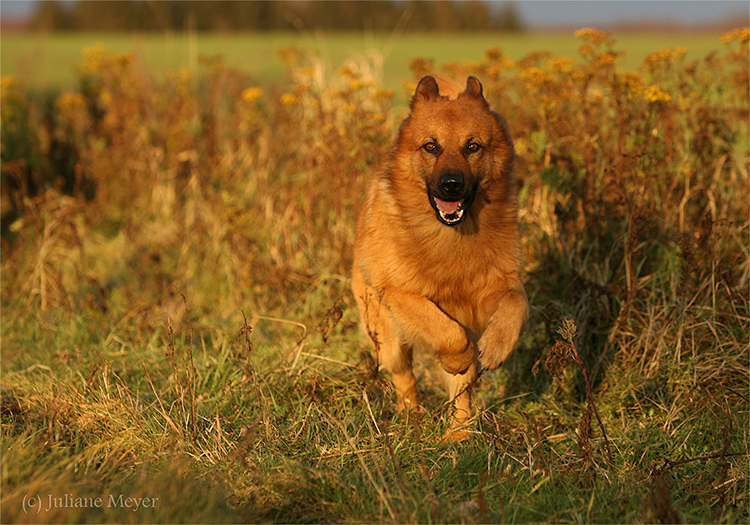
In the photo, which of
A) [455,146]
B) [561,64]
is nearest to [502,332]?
[455,146]

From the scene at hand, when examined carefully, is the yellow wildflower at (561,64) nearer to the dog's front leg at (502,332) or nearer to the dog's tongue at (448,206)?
the dog's tongue at (448,206)

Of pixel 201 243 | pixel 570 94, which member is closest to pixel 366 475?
A: pixel 570 94

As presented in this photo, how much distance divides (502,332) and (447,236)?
71 centimetres

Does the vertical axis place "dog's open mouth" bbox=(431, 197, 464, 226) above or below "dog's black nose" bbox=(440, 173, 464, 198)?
below

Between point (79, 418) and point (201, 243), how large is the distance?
3129mm

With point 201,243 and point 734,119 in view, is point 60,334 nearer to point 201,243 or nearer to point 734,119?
point 201,243

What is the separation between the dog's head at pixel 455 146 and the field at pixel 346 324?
93cm

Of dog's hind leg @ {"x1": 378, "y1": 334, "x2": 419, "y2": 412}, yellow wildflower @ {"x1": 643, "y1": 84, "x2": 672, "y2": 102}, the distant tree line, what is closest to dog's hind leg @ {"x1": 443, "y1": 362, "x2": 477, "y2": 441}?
dog's hind leg @ {"x1": 378, "y1": 334, "x2": 419, "y2": 412}

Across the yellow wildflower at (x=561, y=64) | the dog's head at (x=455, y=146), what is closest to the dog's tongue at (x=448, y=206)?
the dog's head at (x=455, y=146)

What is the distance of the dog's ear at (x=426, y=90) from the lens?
418 cm

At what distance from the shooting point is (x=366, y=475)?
11.0 feet

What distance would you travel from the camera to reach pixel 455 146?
3893 mm

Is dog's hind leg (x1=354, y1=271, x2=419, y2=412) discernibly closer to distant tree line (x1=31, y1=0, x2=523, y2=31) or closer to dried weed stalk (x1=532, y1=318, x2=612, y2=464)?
dried weed stalk (x1=532, y1=318, x2=612, y2=464)

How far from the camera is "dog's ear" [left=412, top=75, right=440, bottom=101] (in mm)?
4179
